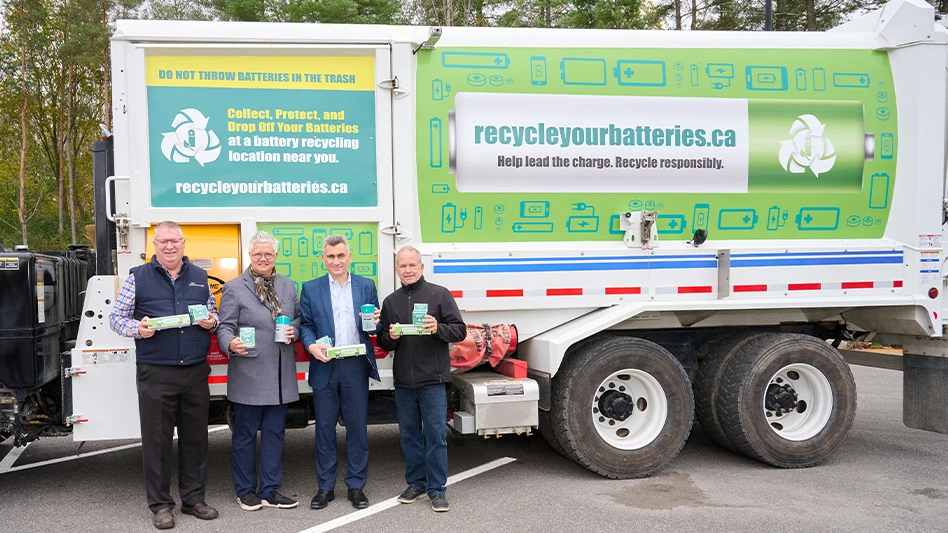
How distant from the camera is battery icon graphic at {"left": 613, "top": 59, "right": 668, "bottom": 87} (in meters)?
5.40

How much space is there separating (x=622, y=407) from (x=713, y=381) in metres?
0.88

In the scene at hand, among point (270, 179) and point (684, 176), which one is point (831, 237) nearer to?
point (684, 176)

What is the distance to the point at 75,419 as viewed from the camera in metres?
4.67

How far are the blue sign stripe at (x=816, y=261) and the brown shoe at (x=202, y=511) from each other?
3985 millimetres

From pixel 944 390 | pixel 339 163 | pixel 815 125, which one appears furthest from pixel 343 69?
pixel 944 390

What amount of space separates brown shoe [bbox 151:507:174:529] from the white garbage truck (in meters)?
0.58

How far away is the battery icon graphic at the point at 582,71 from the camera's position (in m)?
5.33

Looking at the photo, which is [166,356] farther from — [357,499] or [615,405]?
[615,405]

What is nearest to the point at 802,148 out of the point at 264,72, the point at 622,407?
the point at 622,407

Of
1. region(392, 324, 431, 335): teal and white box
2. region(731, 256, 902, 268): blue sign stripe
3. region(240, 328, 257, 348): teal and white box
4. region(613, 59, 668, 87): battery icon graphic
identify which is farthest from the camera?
region(731, 256, 902, 268): blue sign stripe

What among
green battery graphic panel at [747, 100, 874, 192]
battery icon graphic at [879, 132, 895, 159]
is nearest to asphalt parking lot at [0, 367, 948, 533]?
green battery graphic panel at [747, 100, 874, 192]

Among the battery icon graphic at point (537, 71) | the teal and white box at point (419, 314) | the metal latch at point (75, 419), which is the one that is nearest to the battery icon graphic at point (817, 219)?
the battery icon graphic at point (537, 71)

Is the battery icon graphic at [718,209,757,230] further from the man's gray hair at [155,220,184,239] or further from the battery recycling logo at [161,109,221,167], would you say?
the man's gray hair at [155,220,184,239]

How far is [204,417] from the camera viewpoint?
4.65m
